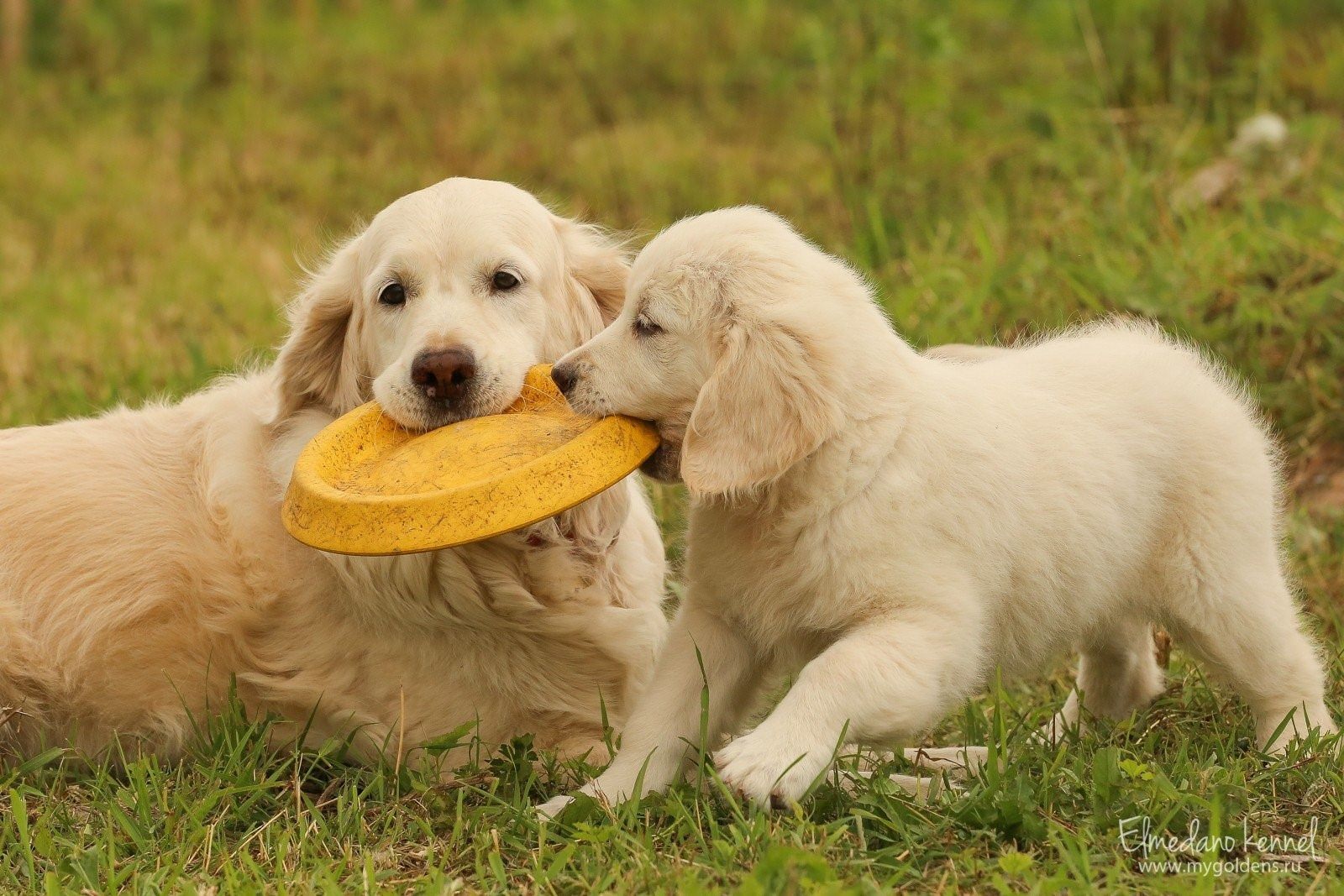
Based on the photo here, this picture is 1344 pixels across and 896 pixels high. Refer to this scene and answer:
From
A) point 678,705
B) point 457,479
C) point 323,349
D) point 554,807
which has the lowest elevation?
point 554,807

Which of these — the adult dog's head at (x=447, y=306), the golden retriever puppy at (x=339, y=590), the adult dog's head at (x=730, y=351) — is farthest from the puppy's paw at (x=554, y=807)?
the adult dog's head at (x=447, y=306)

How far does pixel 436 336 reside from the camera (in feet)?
11.2

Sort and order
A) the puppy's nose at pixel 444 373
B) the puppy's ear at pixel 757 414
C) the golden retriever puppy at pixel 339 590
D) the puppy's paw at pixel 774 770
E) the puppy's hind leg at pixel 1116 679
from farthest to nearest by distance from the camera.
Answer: the puppy's hind leg at pixel 1116 679, the golden retriever puppy at pixel 339 590, the puppy's nose at pixel 444 373, the puppy's ear at pixel 757 414, the puppy's paw at pixel 774 770

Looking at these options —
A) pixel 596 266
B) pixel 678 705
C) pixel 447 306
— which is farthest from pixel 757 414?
pixel 596 266

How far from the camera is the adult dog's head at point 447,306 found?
3.40 metres

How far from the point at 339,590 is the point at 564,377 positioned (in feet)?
3.15

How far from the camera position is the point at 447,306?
11.5 ft

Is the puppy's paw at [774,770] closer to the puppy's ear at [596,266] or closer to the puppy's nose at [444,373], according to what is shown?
the puppy's nose at [444,373]

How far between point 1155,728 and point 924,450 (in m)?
1.07

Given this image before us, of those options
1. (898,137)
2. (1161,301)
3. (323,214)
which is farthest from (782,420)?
(323,214)

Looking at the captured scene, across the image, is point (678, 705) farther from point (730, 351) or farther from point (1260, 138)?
point (1260, 138)

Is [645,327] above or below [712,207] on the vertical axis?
above

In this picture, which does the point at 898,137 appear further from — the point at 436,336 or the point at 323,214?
the point at 436,336

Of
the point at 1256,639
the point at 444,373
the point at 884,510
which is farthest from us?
the point at 1256,639
